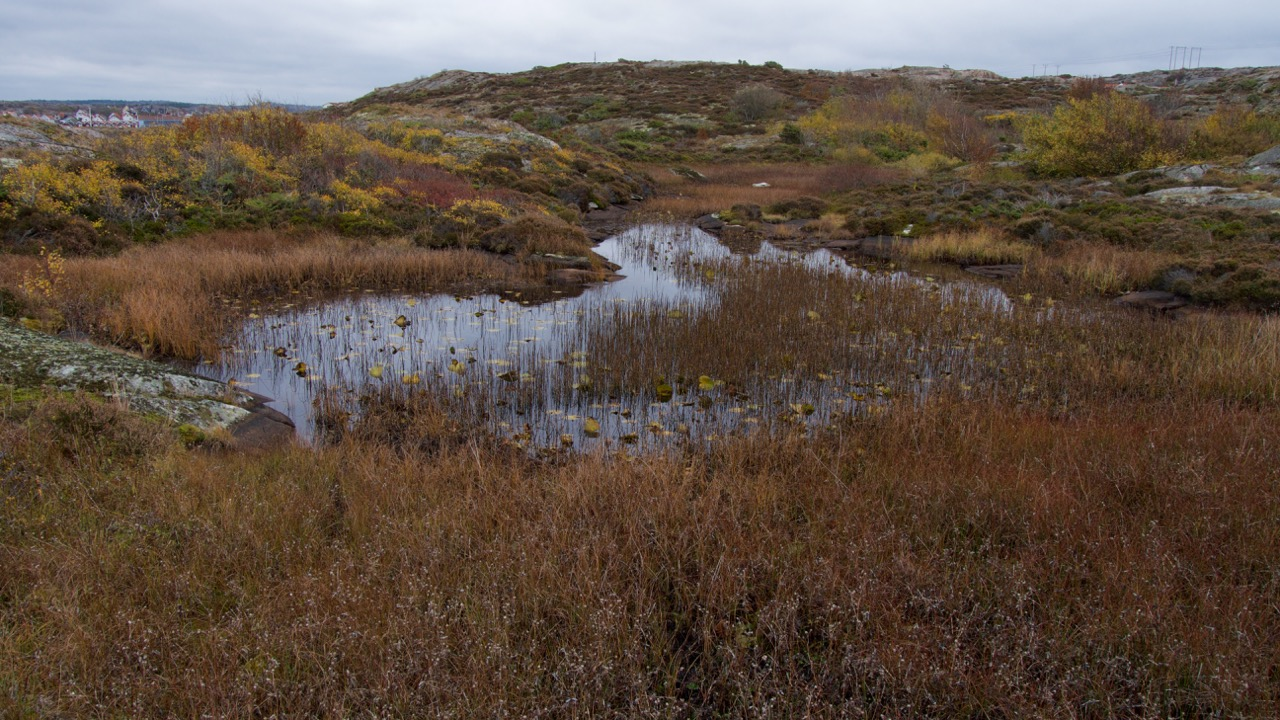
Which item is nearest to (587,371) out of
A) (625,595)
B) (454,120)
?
(625,595)

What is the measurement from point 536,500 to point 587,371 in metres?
3.80

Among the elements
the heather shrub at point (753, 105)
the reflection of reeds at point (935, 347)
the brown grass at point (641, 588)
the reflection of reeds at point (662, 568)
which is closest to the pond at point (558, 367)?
the reflection of reeds at point (935, 347)

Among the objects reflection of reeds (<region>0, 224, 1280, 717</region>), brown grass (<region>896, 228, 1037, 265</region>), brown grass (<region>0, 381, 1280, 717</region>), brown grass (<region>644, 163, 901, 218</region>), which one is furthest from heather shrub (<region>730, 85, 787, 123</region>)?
brown grass (<region>0, 381, 1280, 717</region>)

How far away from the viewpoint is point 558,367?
805 cm

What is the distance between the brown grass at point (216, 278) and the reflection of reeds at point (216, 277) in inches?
0.6

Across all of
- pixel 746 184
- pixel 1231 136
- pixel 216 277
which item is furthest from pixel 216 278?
pixel 1231 136

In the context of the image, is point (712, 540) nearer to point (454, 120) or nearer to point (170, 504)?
point (170, 504)

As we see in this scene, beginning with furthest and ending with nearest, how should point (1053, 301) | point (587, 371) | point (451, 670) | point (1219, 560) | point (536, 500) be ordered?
point (1053, 301) → point (587, 371) → point (536, 500) → point (1219, 560) → point (451, 670)

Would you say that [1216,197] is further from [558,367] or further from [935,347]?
[558,367]

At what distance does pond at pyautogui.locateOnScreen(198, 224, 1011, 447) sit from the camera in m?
6.71

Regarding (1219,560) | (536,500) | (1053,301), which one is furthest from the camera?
(1053,301)

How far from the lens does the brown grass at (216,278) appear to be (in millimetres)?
8594

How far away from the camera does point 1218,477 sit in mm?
4391

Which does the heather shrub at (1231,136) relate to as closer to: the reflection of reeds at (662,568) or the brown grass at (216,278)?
the reflection of reeds at (662,568)
